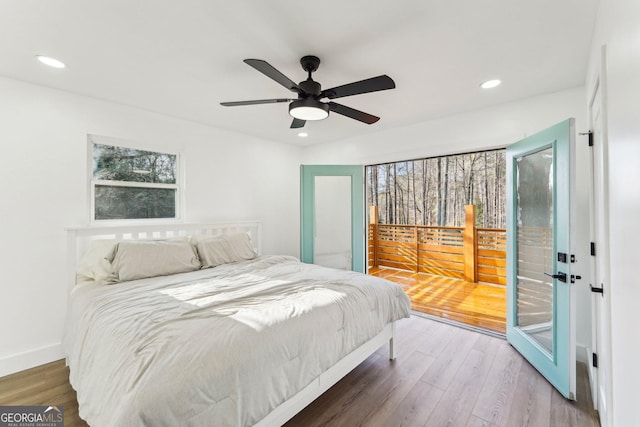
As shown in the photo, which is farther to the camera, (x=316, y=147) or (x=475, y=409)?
(x=316, y=147)

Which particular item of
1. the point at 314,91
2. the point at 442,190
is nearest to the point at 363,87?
the point at 314,91

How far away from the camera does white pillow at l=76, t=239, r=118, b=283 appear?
7.82 feet

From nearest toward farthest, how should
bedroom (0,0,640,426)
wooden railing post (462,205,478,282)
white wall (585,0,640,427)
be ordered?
white wall (585,0,640,427)
bedroom (0,0,640,426)
wooden railing post (462,205,478,282)

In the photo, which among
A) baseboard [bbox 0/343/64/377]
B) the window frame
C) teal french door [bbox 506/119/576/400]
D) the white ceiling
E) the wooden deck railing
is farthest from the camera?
the wooden deck railing

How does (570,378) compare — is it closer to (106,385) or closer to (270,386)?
(270,386)

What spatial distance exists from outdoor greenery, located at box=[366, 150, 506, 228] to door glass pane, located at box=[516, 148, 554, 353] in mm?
3577

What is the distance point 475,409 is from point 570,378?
75cm

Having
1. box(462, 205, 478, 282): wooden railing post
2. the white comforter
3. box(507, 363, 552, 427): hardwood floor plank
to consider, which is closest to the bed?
the white comforter

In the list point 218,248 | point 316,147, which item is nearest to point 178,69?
point 218,248

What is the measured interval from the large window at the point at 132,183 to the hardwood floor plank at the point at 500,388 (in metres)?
3.66

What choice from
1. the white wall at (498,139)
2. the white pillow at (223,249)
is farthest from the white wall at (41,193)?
the white wall at (498,139)

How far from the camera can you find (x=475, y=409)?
73.9 inches

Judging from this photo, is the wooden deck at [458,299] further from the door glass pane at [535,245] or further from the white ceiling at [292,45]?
the white ceiling at [292,45]

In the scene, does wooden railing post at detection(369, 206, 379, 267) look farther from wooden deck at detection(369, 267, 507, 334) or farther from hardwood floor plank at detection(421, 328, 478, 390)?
hardwood floor plank at detection(421, 328, 478, 390)
